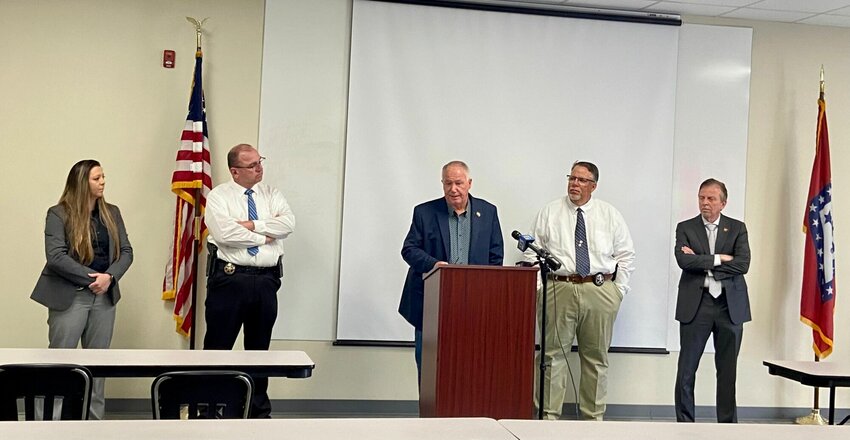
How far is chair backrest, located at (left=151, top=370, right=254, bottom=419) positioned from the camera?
3307mm

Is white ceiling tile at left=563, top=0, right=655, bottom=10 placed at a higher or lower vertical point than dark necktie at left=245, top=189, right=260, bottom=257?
higher

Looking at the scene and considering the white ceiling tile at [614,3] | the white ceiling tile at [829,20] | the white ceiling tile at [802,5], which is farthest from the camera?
the white ceiling tile at [829,20]

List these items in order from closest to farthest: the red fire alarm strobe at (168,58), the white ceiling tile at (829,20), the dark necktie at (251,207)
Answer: the dark necktie at (251,207) → the red fire alarm strobe at (168,58) → the white ceiling tile at (829,20)

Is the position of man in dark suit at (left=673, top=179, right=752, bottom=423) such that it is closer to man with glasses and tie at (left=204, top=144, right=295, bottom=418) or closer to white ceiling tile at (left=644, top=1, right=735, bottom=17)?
white ceiling tile at (left=644, top=1, right=735, bottom=17)

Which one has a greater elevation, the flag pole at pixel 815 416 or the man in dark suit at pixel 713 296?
the man in dark suit at pixel 713 296

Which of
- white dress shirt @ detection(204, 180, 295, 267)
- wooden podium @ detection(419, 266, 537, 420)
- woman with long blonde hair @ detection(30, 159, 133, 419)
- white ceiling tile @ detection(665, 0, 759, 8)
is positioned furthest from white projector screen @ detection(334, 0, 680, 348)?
wooden podium @ detection(419, 266, 537, 420)

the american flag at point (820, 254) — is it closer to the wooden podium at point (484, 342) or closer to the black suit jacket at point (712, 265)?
the black suit jacket at point (712, 265)

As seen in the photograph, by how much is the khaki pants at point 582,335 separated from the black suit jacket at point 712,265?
484 millimetres

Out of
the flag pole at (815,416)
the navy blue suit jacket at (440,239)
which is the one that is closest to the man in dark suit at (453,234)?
the navy blue suit jacket at (440,239)

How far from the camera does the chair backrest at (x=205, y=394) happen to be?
331cm

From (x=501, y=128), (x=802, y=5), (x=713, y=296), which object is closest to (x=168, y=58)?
(x=501, y=128)

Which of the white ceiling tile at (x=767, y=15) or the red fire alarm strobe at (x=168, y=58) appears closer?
the red fire alarm strobe at (x=168, y=58)

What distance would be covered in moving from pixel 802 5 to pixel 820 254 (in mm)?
1947

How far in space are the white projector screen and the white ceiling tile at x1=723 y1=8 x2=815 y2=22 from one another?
1.67ft
